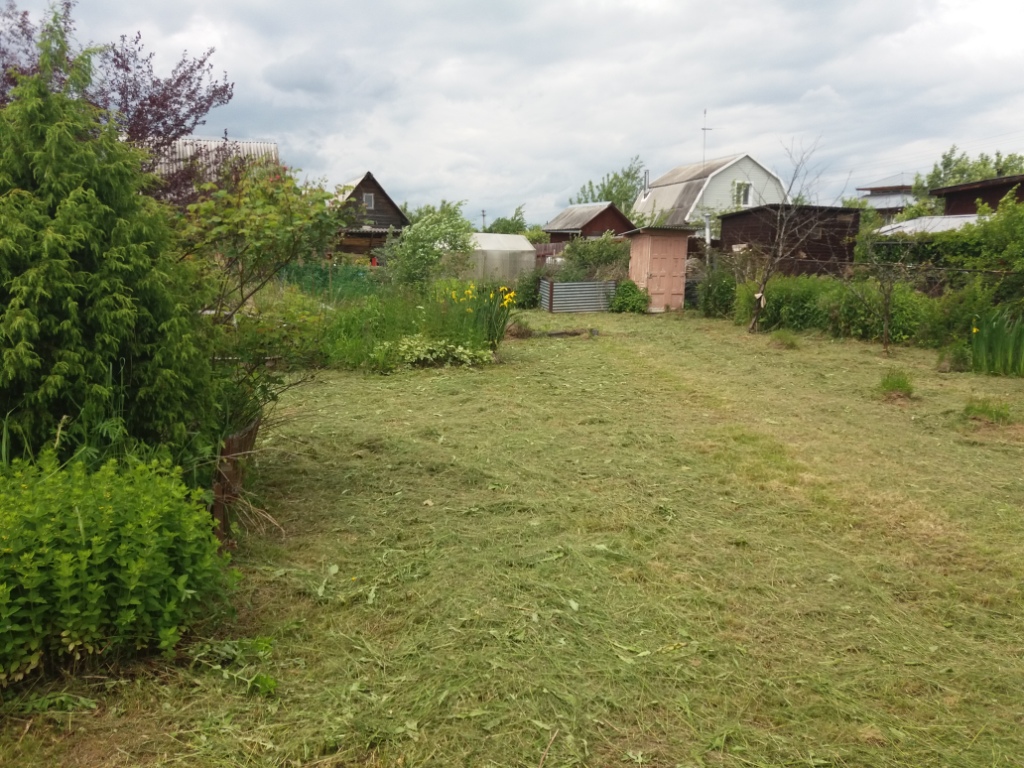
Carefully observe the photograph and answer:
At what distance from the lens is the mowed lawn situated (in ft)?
7.08

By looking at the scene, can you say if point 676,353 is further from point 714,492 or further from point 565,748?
point 565,748

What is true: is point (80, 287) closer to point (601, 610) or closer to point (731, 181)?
point (601, 610)

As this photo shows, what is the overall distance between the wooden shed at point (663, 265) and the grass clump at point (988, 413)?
37.3ft

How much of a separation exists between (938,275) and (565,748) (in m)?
13.3

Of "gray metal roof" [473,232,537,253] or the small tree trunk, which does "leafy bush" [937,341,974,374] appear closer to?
the small tree trunk

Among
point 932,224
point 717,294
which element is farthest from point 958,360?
point 932,224

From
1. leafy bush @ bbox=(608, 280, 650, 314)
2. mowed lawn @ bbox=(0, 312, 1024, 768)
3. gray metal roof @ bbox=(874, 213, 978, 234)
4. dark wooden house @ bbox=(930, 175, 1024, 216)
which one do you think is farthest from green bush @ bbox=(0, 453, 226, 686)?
dark wooden house @ bbox=(930, 175, 1024, 216)

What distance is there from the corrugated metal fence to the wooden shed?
3.03ft

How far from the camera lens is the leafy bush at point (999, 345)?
8734 millimetres

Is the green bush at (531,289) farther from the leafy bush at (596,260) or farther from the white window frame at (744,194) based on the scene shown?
the white window frame at (744,194)

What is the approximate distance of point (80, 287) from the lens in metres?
2.97

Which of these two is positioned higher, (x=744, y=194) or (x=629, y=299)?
(x=744, y=194)

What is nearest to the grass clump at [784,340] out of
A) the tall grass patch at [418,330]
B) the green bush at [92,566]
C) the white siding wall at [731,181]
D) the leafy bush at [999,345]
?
the leafy bush at [999,345]

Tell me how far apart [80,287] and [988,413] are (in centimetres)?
691
